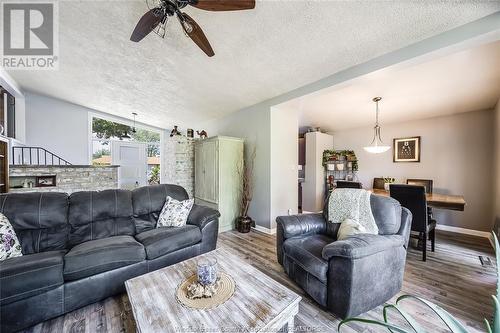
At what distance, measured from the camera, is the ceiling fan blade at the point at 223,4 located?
1.40 m

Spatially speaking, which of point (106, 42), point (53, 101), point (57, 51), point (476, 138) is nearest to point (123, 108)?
point (53, 101)

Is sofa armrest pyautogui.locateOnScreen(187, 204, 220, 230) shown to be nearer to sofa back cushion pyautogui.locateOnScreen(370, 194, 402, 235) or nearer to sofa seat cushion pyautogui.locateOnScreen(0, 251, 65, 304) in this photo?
sofa seat cushion pyautogui.locateOnScreen(0, 251, 65, 304)

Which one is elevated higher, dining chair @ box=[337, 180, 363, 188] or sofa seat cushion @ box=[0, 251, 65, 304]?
dining chair @ box=[337, 180, 363, 188]

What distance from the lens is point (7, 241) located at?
1815 mm

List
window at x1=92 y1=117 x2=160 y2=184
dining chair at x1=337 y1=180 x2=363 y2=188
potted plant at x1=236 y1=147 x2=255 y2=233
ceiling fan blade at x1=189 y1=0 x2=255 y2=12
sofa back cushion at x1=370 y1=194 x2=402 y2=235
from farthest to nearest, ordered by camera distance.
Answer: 1. window at x1=92 y1=117 x2=160 y2=184
2. potted plant at x1=236 y1=147 x2=255 y2=233
3. dining chair at x1=337 y1=180 x2=363 y2=188
4. sofa back cushion at x1=370 y1=194 x2=402 y2=235
5. ceiling fan blade at x1=189 y1=0 x2=255 y2=12

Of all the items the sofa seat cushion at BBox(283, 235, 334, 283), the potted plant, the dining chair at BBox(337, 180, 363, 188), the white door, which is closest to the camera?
the sofa seat cushion at BBox(283, 235, 334, 283)

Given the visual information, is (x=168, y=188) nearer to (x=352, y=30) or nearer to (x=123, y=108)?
(x=352, y=30)

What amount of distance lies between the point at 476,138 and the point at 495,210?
4.12 ft

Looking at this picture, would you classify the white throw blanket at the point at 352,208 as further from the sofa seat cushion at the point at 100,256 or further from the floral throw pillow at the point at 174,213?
the sofa seat cushion at the point at 100,256

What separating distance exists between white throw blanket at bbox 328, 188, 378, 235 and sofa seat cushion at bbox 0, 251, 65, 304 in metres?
2.67

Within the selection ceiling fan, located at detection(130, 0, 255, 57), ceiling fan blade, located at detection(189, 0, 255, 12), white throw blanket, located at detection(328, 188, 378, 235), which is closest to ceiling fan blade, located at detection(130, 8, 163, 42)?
ceiling fan, located at detection(130, 0, 255, 57)

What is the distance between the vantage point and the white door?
245 inches

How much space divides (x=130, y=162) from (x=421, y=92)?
290 inches

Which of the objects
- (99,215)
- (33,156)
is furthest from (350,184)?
(33,156)
